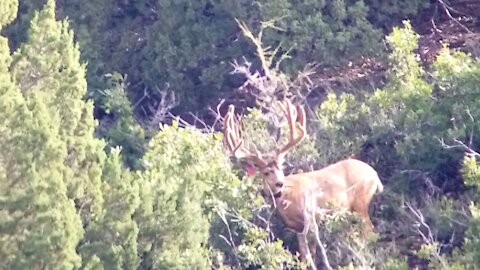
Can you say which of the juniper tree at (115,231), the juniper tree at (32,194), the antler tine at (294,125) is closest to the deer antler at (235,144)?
the antler tine at (294,125)

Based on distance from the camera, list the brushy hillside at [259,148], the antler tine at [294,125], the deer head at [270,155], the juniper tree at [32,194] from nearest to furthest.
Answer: the juniper tree at [32,194]
the brushy hillside at [259,148]
the deer head at [270,155]
the antler tine at [294,125]

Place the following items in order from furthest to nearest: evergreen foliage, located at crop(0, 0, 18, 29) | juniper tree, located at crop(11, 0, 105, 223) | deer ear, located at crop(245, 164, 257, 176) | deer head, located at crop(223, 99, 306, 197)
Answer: evergreen foliage, located at crop(0, 0, 18, 29)
deer ear, located at crop(245, 164, 257, 176)
deer head, located at crop(223, 99, 306, 197)
juniper tree, located at crop(11, 0, 105, 223)

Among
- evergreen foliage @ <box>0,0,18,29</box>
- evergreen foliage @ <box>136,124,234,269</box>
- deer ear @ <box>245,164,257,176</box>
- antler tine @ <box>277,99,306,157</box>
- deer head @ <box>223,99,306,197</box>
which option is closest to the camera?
evergreen foliage @ <box>136,124,234,269</box>

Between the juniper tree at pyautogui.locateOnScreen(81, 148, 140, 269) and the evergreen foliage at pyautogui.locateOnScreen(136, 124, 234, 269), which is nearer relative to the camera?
the juniper tree at pyautogui.locateOnScreen(81, 148, 140, 269)

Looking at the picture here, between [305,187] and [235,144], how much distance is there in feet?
2.86

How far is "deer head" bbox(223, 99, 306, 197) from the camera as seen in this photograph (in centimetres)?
1141

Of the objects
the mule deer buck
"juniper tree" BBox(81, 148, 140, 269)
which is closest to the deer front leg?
the mule deer buck

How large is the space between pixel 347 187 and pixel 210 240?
1534mm

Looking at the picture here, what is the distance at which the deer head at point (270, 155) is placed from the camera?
37.4 feet

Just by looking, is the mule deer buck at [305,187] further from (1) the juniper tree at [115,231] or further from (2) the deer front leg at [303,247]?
(1) the juniper tree at [115,231]

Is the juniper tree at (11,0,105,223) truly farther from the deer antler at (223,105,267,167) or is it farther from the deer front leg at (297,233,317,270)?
the deer front leg at (297,233,317,270)

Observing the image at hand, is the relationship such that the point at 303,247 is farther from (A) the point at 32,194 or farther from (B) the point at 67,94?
(B) the point at 67,94

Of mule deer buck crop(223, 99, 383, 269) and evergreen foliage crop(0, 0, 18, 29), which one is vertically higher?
evergreen foliage crop(0, 0, 18, 29)

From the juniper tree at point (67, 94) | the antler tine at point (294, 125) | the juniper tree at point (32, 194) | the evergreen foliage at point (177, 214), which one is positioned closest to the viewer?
the juniper tree at point (32, 194)
